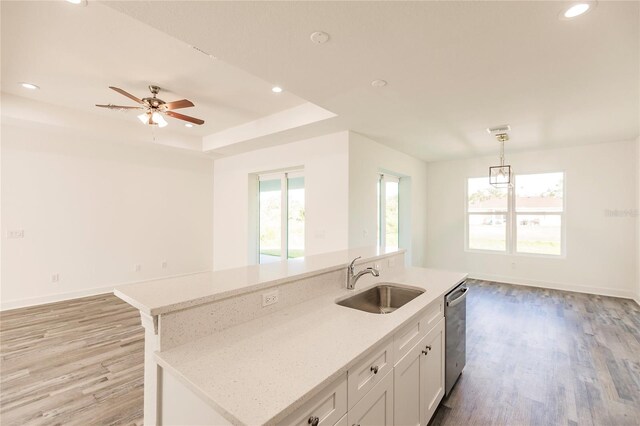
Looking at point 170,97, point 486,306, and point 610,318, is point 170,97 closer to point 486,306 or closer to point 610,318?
point 486,306

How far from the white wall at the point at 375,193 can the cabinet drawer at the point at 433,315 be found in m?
2.25

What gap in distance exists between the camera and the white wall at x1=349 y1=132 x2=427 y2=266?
436 centimetres

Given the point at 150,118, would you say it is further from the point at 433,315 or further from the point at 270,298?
the point at 433,315

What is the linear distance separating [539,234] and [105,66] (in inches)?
288

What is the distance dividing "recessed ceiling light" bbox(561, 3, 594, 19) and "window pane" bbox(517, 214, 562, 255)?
483 centimetres

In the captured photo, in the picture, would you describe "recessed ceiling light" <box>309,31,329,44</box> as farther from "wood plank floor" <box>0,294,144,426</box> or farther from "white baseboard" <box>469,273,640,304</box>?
"white baseboard" <box>469,273,640,304</box>

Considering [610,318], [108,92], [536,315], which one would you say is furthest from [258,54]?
[610,318]

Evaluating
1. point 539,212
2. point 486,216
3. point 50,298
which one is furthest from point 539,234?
point 50,298

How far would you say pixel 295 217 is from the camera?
5.34m

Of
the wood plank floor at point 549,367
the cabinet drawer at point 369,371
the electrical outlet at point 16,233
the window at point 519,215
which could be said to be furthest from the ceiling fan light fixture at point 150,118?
the window at point 519,215

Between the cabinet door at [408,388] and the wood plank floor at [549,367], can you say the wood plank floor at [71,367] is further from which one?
the wood plank floor at [549,367]

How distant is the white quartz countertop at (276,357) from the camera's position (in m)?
0.86

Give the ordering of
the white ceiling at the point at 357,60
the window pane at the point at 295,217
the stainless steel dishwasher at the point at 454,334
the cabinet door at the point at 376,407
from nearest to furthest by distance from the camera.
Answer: the cabinet door at the point at 376,407
the white ceiling at the point at 357,60
the stainless steel dishwasher at the point at 454,334
the window pane at the point at 295,217

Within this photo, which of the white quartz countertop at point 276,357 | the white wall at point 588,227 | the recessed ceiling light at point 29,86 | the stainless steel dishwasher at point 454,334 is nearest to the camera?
the white quartz countertop at point 276,357
